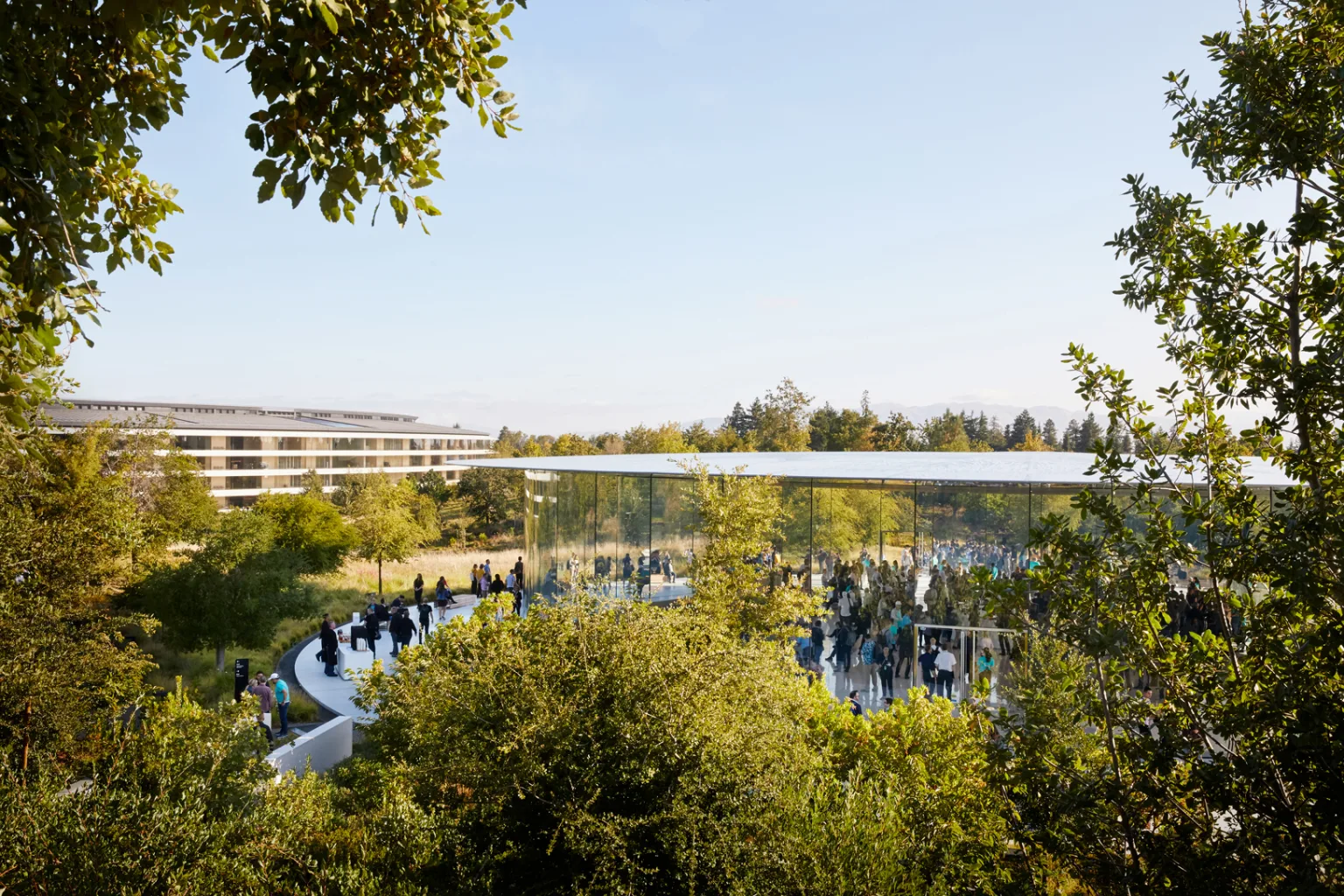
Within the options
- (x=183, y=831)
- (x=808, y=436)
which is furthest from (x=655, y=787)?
(x=808, y=436)

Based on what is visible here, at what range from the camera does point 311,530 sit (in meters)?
33.2

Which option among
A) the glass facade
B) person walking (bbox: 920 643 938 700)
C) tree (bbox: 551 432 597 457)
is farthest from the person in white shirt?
tree (bbox: 551 432 597 457)

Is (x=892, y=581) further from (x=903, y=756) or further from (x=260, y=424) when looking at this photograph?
(x=260, y=424)

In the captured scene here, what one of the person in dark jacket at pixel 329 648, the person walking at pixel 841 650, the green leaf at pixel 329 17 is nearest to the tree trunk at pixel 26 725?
the green leaf at pixel 329 17

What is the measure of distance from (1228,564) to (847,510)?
14.6 m

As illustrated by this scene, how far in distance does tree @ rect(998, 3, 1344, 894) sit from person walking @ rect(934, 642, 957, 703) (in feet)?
36.7

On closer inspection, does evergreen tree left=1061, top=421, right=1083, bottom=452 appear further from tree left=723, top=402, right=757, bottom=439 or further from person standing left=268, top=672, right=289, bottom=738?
person standing left=268, top=672, right=289, bottom=738

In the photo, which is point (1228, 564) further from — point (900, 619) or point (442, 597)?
point (442, 597)

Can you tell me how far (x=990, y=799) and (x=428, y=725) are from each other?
6.16m

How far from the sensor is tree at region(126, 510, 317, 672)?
853 inches

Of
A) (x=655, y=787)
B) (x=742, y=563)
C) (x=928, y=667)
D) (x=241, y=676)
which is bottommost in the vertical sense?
(x=241, y=676)

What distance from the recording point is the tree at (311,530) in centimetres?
3262

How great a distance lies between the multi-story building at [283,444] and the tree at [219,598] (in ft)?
128

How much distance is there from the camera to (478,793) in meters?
7.31
